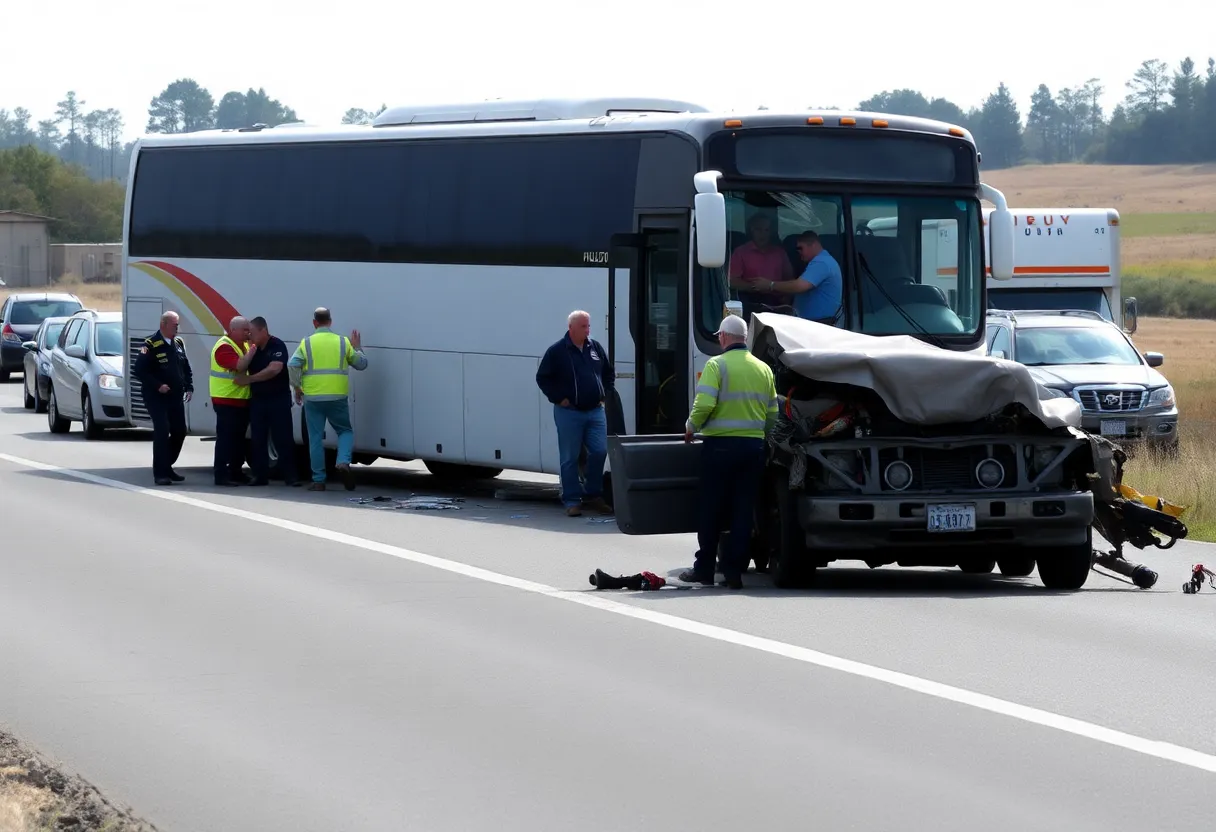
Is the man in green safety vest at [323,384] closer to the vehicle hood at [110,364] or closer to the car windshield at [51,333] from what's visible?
the vehicle hood at [110,364]

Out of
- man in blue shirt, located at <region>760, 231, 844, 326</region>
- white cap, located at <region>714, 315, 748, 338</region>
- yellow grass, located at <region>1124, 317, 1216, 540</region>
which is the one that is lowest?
yellow grass, located at <region>1124, 317, 1216, 540</region>

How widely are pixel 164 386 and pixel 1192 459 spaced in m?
10.6

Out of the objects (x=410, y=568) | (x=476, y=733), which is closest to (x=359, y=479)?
(x=410, y=568)

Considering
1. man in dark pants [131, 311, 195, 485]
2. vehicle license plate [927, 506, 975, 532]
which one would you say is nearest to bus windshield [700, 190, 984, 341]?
vehicle license plate [927, 506, 975, 532]

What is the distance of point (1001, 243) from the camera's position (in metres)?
17.5

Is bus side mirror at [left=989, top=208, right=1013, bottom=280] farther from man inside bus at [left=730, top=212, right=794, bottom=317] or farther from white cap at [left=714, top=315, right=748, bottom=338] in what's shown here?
white cap at [left=714, top=315, right=748, bottom=338]

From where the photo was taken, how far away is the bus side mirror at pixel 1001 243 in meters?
17.3

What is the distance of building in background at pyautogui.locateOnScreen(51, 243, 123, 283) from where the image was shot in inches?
4333

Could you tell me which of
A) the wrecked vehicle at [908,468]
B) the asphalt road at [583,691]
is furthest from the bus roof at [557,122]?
the wrecked vehicle at [908,468]

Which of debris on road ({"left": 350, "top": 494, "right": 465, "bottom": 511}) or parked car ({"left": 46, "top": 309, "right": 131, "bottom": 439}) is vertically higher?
parked car ({"left": 46, "top": 309, "right": 131, "bottom": 439})

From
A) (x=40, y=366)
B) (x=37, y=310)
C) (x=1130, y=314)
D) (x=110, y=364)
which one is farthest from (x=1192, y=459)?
(x=37, y=310)

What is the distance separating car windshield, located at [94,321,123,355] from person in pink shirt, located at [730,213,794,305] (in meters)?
13.8

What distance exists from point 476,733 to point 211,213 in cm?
1548

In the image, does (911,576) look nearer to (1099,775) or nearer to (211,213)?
(1099,775)
